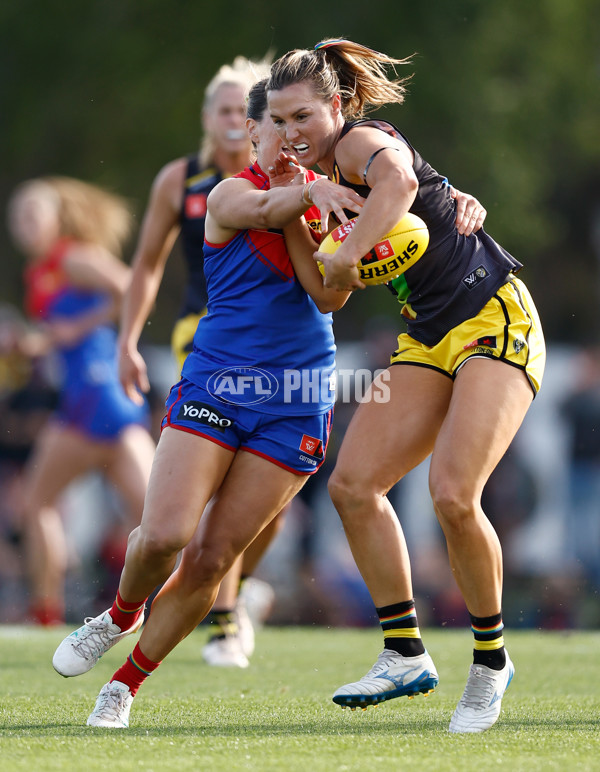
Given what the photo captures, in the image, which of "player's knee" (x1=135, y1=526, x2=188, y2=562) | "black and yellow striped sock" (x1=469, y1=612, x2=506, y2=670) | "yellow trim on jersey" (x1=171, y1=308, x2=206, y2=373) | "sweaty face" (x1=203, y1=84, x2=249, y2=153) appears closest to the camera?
"player's knee" (x1=135, y1=526, x2=188, y2=562)

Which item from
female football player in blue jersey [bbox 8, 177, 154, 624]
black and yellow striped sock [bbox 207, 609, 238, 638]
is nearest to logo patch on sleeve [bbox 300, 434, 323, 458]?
black and yellow striped sock [bbox 207, 609, 238, 638]

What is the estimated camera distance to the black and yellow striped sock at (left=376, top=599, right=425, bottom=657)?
15.4 feet

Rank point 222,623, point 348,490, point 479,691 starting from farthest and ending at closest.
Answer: point 222,623
point 348,490
point 479,691

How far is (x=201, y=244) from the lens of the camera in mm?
6652

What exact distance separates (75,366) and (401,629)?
420cm

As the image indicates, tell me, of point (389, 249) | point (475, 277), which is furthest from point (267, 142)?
point (475, 277)

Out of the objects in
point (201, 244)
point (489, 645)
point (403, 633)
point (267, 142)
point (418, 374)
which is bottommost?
point (403, 633)

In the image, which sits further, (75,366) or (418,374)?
(75,366)

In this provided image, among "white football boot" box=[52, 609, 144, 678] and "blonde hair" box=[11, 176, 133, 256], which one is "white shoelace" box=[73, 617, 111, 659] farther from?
"blonde hair" box=[11, 176, 133, 256]

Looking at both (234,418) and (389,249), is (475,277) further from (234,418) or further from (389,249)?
(234,418)

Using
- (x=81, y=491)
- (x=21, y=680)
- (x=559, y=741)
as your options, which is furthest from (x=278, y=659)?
(x=81, y=491)

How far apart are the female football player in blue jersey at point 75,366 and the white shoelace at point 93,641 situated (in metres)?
3.06

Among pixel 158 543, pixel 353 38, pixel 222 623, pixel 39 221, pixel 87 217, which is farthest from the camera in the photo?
pixel 353 38

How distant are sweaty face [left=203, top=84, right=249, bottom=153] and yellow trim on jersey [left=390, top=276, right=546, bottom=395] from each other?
7.53 feet
